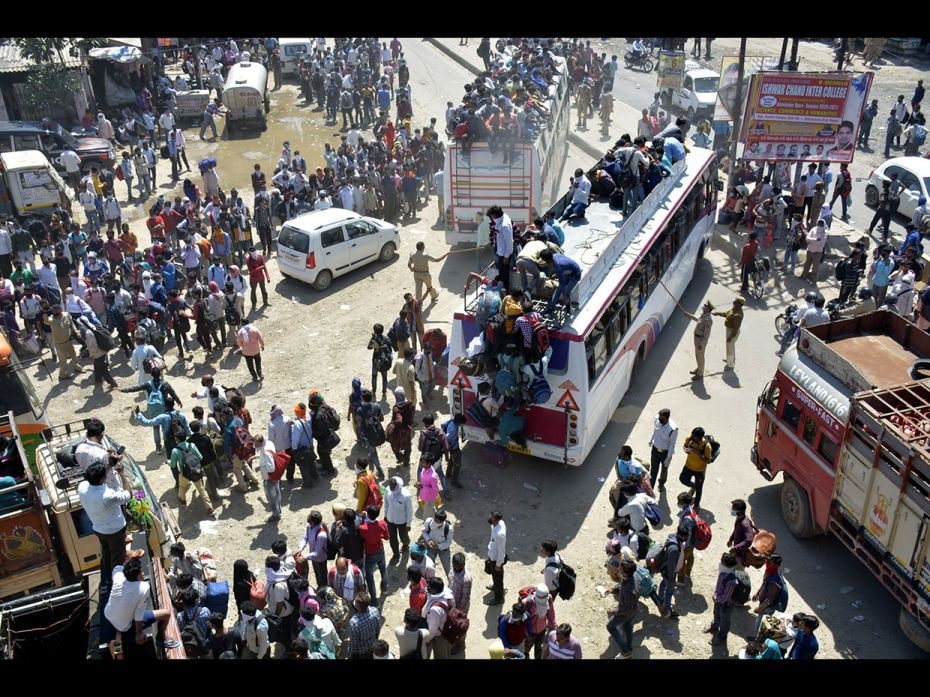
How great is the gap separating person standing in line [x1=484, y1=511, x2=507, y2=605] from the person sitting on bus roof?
344cm

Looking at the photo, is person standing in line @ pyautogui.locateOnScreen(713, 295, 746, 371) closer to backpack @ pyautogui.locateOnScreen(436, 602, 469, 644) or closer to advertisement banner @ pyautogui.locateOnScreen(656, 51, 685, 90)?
backpack @ pyautogui.locateOnScreen(436, 602, 469, 644)

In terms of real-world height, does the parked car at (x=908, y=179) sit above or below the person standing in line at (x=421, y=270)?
above

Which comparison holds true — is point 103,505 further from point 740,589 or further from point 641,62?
point 641,62

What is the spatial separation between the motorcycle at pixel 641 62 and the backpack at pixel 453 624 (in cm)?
3385

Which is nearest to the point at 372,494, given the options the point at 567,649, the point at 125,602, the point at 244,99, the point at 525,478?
the point at 525,478

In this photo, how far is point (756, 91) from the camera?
19281 millimetres

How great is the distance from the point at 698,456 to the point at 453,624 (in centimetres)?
437

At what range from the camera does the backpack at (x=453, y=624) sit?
342 inches

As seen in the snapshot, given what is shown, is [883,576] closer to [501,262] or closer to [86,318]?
[501,262]

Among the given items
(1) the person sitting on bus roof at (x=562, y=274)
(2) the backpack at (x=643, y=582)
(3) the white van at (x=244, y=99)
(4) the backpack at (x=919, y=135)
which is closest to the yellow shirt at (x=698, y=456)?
(2) the backpack at (x=643, y=582)

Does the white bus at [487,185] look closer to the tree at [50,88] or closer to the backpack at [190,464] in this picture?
the backpack at [190,464]
